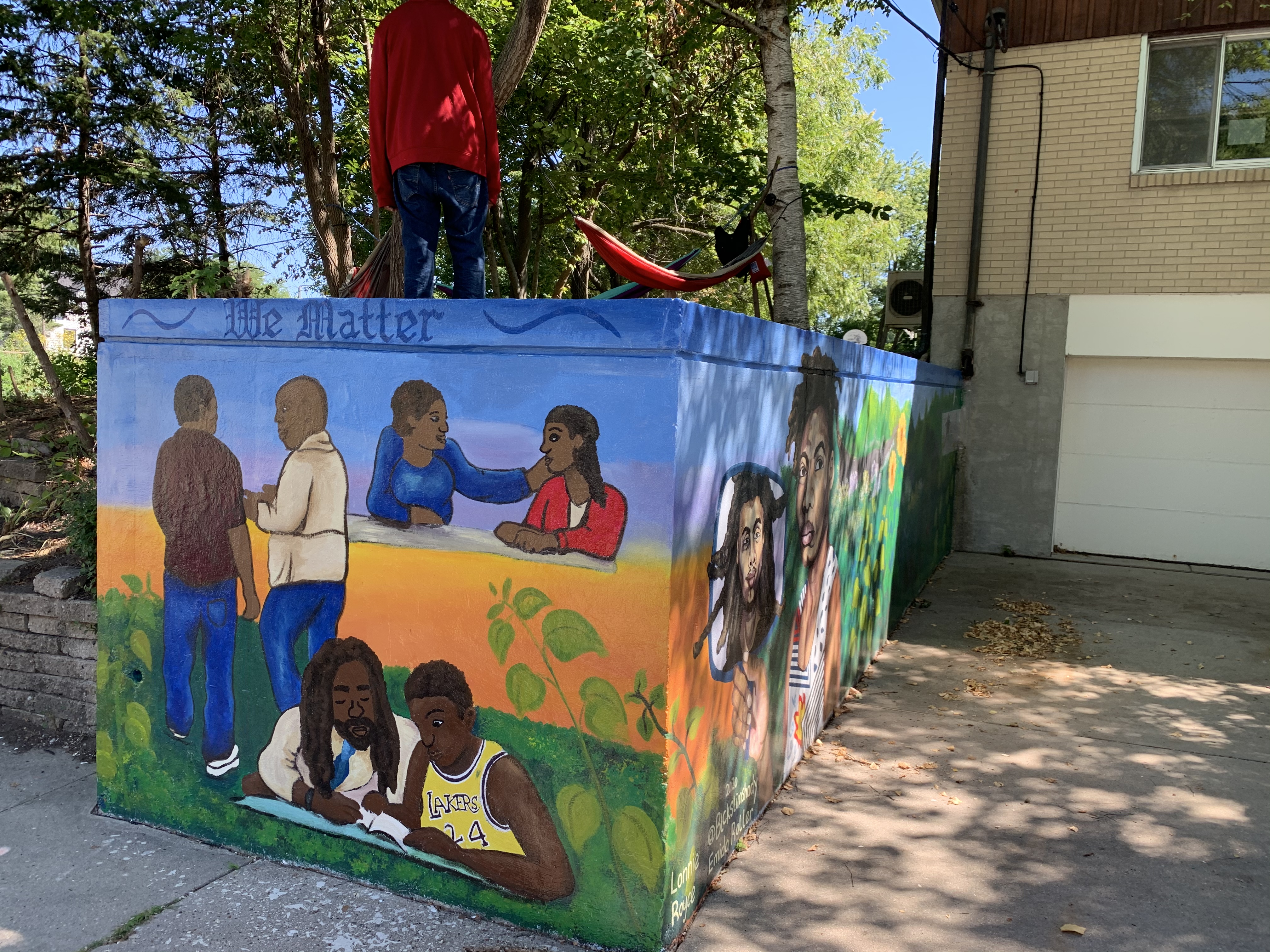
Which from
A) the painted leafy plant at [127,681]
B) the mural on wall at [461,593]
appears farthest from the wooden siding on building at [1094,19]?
the painted leafy plant at [127,681]

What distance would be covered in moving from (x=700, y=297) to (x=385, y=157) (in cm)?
1743

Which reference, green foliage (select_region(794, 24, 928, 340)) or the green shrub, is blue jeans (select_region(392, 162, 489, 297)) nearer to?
the green shrub

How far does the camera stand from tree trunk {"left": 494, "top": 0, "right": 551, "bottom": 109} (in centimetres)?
550

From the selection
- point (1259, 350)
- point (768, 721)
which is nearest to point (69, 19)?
point (768, 721)

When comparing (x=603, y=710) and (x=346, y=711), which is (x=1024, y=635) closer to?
(x=603, y=710)

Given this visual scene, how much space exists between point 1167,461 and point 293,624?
9.21m

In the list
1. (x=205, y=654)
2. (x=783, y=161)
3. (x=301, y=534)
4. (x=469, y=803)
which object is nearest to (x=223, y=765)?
(x=205, y=654)

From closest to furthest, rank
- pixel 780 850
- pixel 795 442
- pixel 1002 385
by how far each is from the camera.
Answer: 1. pixel 780 850
2. pixel 795 442
3. pixel 1002 385

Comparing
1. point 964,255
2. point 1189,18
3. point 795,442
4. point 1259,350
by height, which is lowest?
point 795,442

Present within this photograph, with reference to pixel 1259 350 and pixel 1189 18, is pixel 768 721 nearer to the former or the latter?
pixel 1259 350

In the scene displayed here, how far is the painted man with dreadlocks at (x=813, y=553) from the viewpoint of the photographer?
4.11 metres

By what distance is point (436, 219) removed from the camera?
13.4 feet

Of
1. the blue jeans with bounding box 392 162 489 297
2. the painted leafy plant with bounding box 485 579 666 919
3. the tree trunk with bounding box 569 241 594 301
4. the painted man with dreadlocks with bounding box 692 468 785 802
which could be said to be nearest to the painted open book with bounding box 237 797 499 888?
the painted leafy plant with bounding box 485 579 666 919

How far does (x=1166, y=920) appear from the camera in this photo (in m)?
3.28
